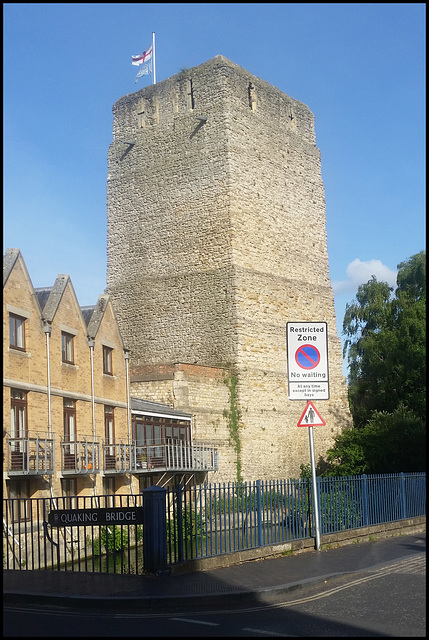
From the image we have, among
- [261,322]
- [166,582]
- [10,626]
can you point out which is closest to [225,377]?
[261,322]

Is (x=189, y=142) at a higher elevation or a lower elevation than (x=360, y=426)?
higher

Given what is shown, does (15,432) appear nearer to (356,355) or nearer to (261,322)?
(261,322)

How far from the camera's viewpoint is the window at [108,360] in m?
31.5

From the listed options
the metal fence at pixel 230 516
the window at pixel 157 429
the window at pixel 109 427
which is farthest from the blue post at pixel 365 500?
the window at pixel 157 429

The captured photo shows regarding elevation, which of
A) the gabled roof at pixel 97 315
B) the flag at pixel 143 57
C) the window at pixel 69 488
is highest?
the flag at pixel 143 57

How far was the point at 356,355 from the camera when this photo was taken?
54.2 metres

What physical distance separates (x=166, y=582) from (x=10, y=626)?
3356 mm

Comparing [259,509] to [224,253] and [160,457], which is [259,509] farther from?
[224,253]

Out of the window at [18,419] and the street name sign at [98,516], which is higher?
the window at [18,419]

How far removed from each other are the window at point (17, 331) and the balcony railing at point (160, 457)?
550 centimetres

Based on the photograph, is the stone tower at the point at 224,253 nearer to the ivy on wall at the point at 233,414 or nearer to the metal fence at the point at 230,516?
the ivy on wall at the point at 233,414

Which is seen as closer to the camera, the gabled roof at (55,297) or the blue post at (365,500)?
the blue post at (365,500)

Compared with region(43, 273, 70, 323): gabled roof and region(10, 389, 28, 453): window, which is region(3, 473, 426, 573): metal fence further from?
region(43, 273, 70, 323): gabled roof

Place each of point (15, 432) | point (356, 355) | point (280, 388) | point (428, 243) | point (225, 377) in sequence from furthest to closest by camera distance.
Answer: point (356, 355), point (280, 388), point (225, 377), point (15, 432), point (428, 243)
